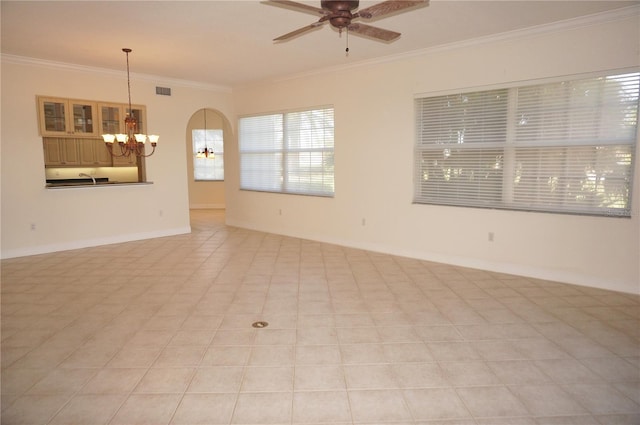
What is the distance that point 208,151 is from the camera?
1030cm

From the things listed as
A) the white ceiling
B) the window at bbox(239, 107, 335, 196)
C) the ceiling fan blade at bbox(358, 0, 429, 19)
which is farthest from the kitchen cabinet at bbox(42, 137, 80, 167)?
the ceiling fan blade at bbox(358, 0, 429, 19)

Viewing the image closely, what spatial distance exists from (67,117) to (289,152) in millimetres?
3467

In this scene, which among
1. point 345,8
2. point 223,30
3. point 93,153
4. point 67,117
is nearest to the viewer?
point 345,8

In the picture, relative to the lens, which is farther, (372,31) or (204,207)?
(204,207)

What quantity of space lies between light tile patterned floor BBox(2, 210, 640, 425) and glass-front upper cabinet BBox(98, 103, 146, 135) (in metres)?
2.48

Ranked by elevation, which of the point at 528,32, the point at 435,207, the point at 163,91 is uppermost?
the point at 528,32

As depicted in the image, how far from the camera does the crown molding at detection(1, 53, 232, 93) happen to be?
17.6 ft

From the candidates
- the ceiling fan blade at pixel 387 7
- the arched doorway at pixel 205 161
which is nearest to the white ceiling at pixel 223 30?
the ceiling fan blade at pixel 387 7

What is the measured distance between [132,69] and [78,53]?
1.00 m

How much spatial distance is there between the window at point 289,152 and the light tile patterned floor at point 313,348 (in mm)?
2277

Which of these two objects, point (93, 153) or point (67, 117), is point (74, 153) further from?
point (67, 117)

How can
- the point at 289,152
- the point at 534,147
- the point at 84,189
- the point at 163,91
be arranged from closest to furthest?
the point at 534,147
the point at 84,189
the point at 163,91
the point at 289,152

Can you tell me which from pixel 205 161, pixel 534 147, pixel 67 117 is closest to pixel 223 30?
pixel 67 117

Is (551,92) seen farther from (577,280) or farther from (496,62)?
(577,280)
